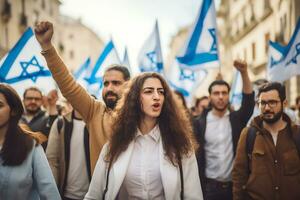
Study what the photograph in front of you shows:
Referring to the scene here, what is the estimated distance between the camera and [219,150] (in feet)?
17.3

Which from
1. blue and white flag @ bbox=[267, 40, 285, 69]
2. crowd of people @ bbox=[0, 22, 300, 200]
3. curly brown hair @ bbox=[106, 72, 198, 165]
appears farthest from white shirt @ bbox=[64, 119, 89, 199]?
blue and white flag @ bbox=[267, 40, 285, 69]

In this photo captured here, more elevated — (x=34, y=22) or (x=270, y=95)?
(x=34, y=22)

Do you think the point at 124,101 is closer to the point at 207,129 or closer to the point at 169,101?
the point at 169,101

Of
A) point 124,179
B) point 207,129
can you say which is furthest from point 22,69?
point 124,179

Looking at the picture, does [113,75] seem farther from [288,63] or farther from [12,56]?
[288,63]

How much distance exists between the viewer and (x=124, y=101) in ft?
11.2

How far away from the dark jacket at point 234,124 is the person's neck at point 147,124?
6.86ft

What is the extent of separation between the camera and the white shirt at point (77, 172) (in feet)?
14.3

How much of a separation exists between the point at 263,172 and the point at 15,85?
4.11 metres

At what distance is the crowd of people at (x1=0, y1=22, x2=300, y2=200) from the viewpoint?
303 centimetres

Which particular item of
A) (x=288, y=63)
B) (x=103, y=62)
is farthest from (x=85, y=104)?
(x=288, y=63)


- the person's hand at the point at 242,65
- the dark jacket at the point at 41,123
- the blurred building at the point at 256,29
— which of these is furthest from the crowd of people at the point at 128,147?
the blurred building at the point at 256,29

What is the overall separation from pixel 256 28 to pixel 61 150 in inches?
1040

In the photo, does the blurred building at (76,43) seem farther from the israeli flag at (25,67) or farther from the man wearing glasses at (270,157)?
the man wearing glasses at (270,157)
